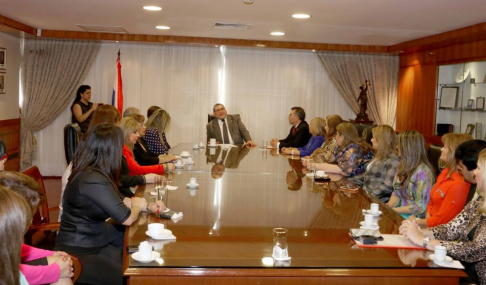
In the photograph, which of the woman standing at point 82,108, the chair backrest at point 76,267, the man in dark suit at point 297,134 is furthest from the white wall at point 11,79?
the chair backrest at point 76,267

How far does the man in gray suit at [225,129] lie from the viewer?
24.5ft

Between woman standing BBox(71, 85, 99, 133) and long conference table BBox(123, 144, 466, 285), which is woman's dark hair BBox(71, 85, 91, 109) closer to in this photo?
woman standing BBox(71, 85, 99, 133)

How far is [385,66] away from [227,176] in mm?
5199

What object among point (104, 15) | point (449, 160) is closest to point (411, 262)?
point (449, 160)

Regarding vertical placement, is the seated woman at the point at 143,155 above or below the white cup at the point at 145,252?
above

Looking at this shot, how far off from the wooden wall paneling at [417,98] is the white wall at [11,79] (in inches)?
229

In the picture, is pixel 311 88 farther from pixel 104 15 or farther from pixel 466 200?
pixel 466 200

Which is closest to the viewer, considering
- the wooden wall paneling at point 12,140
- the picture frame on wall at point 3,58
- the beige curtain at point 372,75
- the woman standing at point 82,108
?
the picture frame on wall at point 3,58

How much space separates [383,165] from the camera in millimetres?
4289

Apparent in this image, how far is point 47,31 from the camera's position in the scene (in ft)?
25.7

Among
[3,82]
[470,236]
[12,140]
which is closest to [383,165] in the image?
[470,236]

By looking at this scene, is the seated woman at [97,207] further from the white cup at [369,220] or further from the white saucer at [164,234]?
the white cup at [369,220]

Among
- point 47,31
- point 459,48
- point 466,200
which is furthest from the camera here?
point 47,31

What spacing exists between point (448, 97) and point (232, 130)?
289 cm
